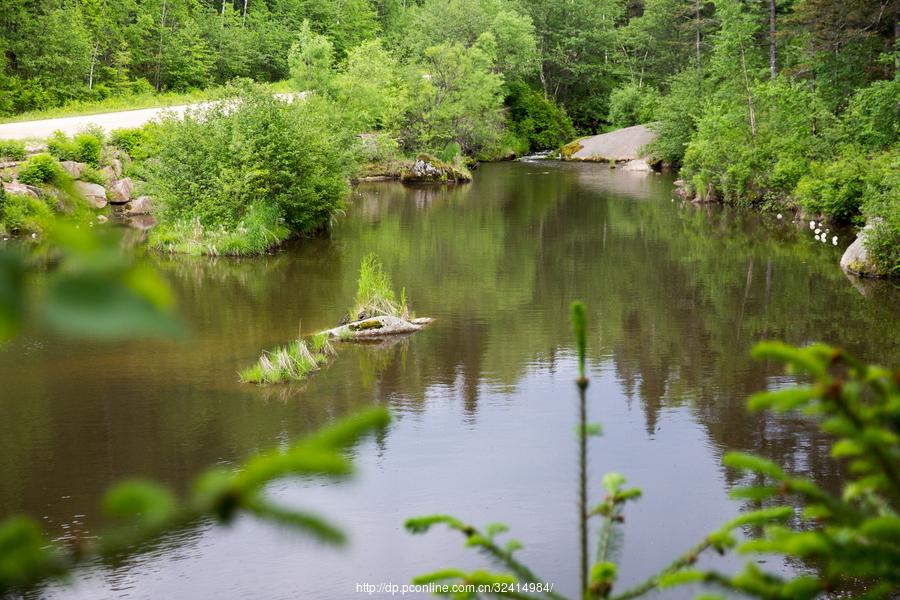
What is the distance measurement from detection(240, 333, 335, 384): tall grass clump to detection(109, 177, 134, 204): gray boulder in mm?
16681

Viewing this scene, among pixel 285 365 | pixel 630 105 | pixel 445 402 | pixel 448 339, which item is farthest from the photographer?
pixel 630 105

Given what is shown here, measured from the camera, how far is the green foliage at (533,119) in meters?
55.0

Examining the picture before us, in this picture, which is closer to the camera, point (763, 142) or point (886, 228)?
point (886, 228)

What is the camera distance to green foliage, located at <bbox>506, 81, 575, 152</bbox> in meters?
55.0

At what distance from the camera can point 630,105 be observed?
182 feet

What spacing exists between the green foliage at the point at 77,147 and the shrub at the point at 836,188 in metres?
20.3

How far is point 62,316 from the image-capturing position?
2.69ft

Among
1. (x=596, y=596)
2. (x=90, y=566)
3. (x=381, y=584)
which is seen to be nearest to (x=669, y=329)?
(x=381, y=584)

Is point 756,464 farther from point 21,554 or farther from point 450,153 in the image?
point 450,153

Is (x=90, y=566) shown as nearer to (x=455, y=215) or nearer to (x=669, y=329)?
(x=669, y=329)

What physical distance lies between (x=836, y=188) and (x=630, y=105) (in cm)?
3298

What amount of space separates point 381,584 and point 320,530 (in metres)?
6.59

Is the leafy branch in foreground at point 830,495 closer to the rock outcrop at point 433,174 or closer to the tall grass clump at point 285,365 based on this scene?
the tall grass clump at point 285,365

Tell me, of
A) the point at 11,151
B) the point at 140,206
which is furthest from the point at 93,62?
the point at 11,151
